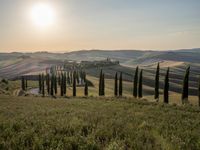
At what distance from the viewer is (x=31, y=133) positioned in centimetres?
835

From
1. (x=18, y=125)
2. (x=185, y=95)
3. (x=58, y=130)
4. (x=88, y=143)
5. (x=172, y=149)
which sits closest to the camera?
(x=172, y=149)

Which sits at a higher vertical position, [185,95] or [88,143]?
[88,143]

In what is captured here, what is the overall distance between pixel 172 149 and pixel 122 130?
2708 mm

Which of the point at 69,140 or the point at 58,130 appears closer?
the point at 69,140

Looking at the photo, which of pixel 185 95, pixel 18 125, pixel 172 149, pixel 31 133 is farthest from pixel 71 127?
pixel 185 95

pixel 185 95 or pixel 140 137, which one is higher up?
pixel 140 137

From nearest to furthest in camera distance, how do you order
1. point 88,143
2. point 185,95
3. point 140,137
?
point 88,143 → point 140,137 → point 185,95

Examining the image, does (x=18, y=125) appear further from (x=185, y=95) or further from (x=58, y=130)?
(x=185, y=95)

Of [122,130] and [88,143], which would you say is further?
[122,130]

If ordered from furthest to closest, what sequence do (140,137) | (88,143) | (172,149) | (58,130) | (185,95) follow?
1. (185,95)
2. (58,130)
3. (140,137)
4. (88,143)
5. (172,149)

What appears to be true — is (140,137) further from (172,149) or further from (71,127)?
(71,127)

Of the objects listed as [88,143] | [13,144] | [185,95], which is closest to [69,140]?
[88,143]

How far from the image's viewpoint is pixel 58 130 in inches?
353

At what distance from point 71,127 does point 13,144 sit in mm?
2568
